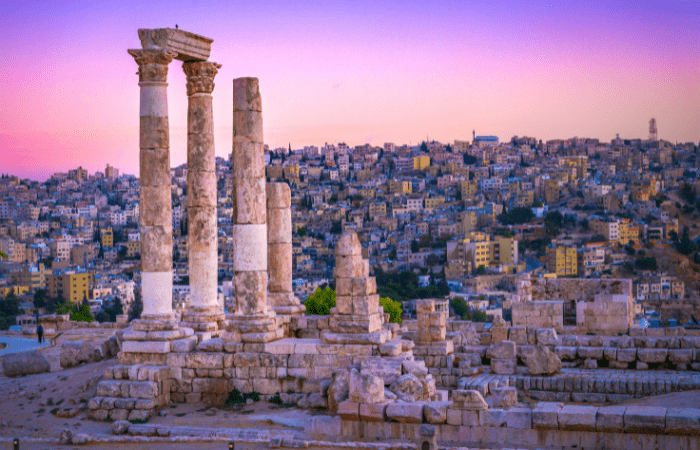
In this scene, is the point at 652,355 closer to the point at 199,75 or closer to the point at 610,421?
the point at 610,421

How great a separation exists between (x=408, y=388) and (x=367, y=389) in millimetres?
1010

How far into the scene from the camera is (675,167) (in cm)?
19375

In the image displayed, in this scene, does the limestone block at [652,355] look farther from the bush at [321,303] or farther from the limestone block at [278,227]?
the bush at [321,303]

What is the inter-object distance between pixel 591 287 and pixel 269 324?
40.0 feet

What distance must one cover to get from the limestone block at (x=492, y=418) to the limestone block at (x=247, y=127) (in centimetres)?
773

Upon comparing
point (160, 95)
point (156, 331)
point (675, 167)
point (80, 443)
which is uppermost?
point (675, 167)

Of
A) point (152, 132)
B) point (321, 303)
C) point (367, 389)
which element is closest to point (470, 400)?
point (367, 389)

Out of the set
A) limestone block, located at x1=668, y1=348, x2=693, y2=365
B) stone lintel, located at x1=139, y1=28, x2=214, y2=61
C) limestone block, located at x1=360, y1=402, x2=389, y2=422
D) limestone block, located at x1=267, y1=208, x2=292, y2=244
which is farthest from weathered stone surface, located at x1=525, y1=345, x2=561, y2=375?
stone lintel, located at x1=139, y1=28, x2=214, y2=61

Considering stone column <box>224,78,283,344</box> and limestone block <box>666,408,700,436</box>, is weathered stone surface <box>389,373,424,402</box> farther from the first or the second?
limestone block <box>666,408,700,436</box>

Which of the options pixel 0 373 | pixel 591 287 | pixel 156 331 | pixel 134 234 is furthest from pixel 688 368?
pixel 134 234

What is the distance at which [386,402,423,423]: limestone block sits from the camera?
1452cm

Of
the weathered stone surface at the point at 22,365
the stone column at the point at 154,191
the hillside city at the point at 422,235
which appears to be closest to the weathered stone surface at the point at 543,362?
the stone column at the point at 154,191

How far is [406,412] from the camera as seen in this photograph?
47.9 feet

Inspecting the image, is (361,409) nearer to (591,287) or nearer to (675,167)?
(591,287)
